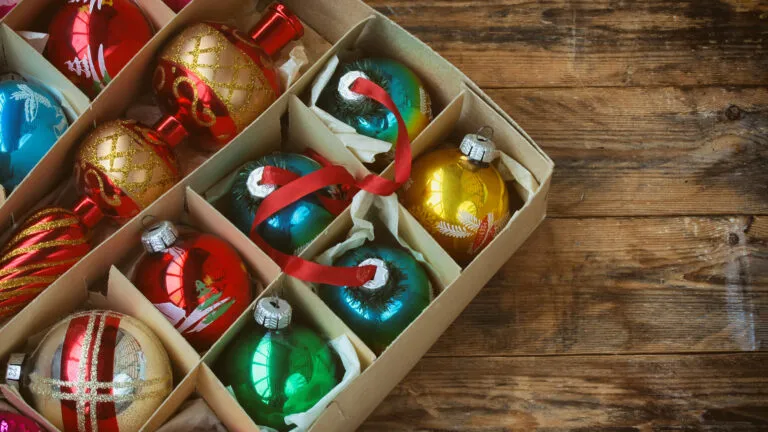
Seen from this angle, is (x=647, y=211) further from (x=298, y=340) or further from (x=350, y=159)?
(x=298, y=340)

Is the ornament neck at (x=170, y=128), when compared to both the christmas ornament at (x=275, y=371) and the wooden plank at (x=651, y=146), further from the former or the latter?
the wooden plank at (x=651, y=146)

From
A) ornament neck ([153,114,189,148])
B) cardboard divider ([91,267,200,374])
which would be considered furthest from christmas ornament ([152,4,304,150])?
cardboard divider ([91,267,200,374])

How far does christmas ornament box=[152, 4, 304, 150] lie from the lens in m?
1.10

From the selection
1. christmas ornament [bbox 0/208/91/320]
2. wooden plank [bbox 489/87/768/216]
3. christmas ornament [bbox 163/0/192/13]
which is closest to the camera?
christmas ornament [bbox 0/208/91/320]

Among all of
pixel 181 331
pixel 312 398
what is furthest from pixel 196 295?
pixel 312 398

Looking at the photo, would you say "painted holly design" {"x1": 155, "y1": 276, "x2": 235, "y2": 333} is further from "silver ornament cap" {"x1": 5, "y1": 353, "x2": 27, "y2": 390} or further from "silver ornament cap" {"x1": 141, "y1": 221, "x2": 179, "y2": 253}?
"silver ornament cap" {"x1": 5, "y1": 353, "x2": 27, "y2": 390}

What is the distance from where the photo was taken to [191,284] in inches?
40.7

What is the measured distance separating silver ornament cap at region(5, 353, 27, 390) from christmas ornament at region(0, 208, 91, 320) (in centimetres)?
8

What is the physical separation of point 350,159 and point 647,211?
1.74ft

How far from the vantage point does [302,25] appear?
1281mm

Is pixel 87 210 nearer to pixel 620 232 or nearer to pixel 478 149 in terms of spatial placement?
pixel 478 149

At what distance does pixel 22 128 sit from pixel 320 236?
0.41 metres

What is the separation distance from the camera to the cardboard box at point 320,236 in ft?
3.38

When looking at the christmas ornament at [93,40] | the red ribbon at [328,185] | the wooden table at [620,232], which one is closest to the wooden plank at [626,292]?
the wooden table at [620,232]
